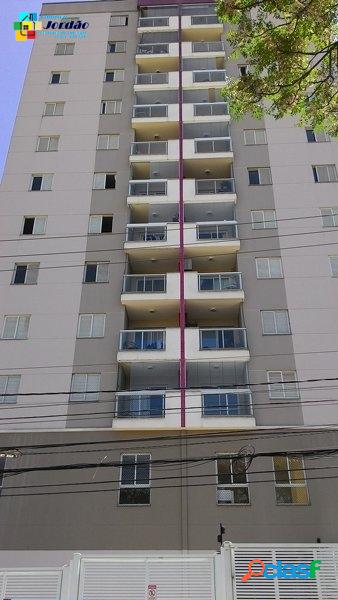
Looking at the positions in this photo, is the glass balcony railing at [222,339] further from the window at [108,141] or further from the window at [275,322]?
the window at [108,141]

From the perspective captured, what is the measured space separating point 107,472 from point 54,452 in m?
2.19

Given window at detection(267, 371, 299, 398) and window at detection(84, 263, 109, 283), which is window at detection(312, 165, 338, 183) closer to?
window at detection(267, 371, 299, 398)

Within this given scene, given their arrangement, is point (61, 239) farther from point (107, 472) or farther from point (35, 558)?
point (35, 558)

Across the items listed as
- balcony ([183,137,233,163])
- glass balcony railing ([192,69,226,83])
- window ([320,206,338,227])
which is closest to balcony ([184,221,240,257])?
window ([320,206,338,227])

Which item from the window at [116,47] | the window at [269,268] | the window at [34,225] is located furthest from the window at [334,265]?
the window at [116,47]

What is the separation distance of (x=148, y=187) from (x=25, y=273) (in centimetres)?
797

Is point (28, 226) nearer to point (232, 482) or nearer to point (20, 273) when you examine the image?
point (20, 273)

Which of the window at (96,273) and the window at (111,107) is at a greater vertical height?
the window at (111,107)

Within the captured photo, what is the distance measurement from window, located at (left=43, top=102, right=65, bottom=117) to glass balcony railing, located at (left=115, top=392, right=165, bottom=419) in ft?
60.3

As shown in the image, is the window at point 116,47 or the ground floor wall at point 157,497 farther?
the window at point 116,47

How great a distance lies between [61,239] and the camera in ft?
81.5

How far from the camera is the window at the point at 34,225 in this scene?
2521cm

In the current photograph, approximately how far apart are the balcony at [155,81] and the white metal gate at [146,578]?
27.4 m

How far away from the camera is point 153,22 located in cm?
3472
